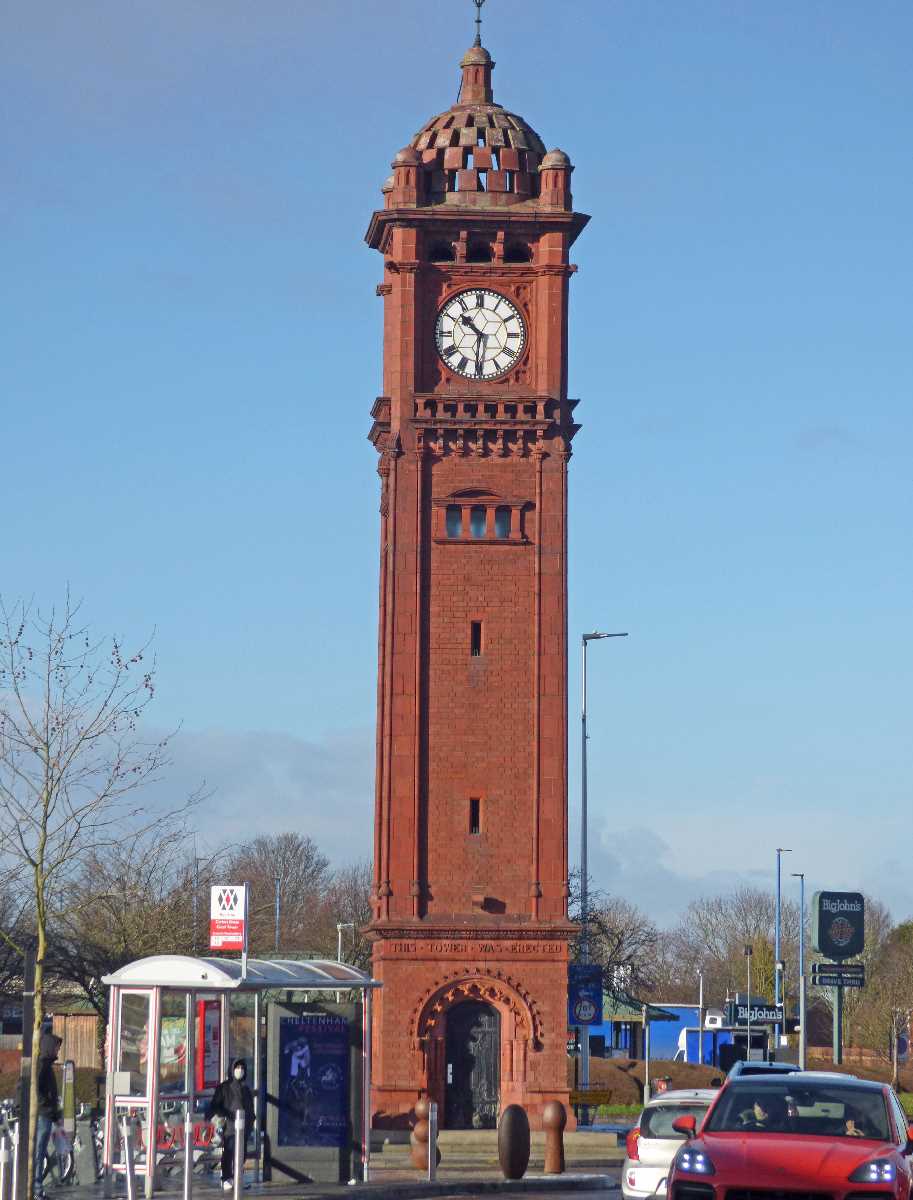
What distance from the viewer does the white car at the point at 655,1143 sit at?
88.9ft

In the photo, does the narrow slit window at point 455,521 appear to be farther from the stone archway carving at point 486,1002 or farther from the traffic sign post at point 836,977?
the traffic sign post at point 836,977

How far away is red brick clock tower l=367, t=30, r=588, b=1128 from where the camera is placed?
53.3 meters

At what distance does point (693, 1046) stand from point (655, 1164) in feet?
247

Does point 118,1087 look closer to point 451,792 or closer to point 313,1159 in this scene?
point 313,1159

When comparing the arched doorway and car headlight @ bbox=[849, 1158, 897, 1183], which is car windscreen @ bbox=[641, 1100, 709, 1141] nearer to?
car headlight @ bbox=[849, 1158, 897, 1183]

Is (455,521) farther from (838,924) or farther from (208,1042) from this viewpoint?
(208,1042)

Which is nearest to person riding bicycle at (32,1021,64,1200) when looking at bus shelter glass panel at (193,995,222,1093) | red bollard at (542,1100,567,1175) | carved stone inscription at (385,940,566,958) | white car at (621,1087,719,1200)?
bus shelter glass panel at (193,995,222,1093)

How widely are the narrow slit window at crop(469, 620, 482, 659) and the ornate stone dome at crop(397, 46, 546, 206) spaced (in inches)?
440

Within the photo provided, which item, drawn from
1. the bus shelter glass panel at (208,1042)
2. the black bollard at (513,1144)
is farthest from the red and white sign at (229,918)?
the black bollard at (513,1144)

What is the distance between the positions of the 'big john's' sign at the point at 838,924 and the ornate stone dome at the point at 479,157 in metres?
20.1

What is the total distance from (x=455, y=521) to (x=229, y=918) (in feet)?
91.9

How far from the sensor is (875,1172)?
61.1 ft

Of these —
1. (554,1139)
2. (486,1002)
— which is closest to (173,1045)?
(554,1139)

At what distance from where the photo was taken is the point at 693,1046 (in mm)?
100688
